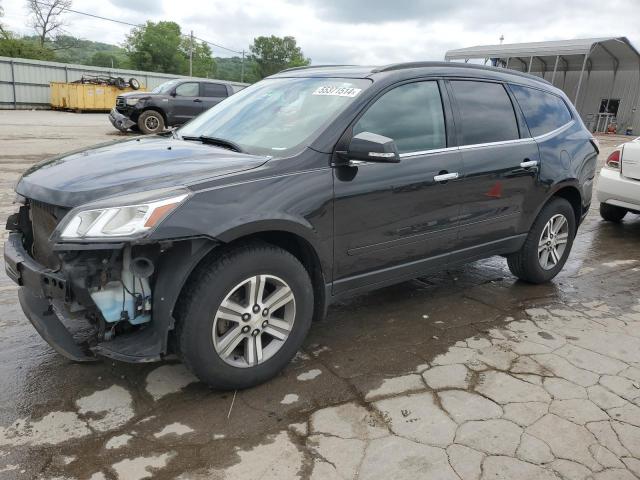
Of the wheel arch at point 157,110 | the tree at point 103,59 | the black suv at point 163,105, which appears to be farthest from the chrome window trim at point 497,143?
the tree at point 103,59

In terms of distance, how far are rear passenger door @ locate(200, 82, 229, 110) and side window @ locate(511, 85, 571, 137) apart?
12661mm

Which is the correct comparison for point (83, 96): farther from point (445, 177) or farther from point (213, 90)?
point (445, 177)

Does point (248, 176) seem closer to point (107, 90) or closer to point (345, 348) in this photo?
point (345, 348)

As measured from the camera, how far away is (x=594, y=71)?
106 feet

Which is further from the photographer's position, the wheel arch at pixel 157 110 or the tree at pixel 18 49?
the tree at pixel 18 49

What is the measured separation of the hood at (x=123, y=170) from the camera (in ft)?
8.46

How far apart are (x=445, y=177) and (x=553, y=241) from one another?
1.76 m

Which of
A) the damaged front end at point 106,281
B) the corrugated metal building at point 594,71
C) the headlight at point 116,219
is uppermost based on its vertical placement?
the corrugated metal building at point 594,71

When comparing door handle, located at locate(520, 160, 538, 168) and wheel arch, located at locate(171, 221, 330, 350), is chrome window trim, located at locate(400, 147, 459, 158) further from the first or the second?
wheel arch, located at locate(171, 221, 330, 350)

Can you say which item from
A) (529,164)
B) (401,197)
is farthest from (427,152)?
(529,164)

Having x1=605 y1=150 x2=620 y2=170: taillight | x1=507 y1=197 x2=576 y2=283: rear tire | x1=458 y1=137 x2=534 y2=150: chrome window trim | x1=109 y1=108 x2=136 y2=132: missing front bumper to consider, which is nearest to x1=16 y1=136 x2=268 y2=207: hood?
x1=458 y1=137 x2=534 y2=150: chrome window trim

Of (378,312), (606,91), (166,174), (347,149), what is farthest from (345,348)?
(606,91)

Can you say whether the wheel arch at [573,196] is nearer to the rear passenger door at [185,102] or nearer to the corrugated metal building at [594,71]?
the rear passenger door at [185,102]

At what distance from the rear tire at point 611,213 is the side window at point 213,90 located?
12.1 metres
